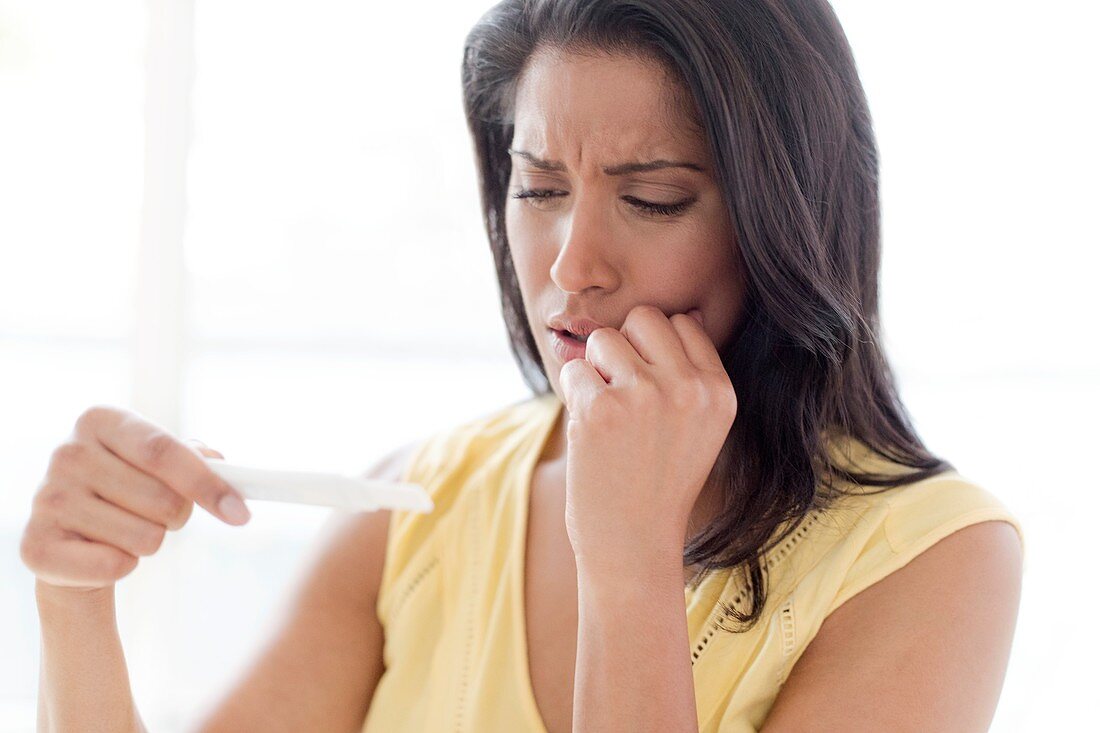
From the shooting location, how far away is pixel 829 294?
1041 mm

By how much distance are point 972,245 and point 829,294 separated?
5.87 ft

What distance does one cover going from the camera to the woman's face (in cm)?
101

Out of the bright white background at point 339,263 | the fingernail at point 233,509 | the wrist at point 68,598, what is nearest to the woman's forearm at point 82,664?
the wrist at point 68,598

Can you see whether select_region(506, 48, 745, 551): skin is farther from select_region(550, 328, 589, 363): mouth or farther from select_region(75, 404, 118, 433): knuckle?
select_region(75, 404, 118, 433): knuckle

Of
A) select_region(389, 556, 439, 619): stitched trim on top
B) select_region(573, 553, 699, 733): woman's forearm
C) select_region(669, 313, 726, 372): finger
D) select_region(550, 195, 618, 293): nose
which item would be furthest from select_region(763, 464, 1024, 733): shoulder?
select_region(389, 556, 439, 619): stitched trim on top

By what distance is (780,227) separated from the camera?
1000 mm

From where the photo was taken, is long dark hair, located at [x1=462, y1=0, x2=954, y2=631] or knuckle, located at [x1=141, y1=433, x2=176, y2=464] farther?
long dark hair, located at [x1=462, y1=0, x2=954, y2=631]

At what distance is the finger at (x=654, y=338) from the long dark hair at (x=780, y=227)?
0.33ft

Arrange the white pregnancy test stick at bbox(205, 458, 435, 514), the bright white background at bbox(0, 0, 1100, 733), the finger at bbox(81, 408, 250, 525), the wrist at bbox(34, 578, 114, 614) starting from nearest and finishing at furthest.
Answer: the white pregnancy test stick at bbox(205, 458, 435, 514)
the finger at bbox(81, 408, 250, 525)
the wrist at bbox(34, 578, 114, 614)
the bright white background at bbox(0, 0, 1100, 733)

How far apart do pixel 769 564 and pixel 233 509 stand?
21.2 inches

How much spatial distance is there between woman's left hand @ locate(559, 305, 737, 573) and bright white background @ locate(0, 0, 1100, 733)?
5.62 ft

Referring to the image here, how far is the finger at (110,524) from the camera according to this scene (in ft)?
2.92

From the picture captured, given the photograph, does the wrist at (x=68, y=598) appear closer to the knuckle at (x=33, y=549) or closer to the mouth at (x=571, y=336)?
the knuckle at (x=33, y=549)

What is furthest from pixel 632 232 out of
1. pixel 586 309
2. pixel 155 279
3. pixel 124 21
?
pixel 124 21
